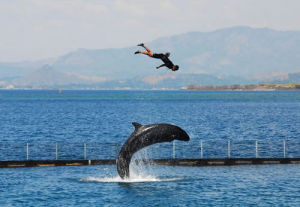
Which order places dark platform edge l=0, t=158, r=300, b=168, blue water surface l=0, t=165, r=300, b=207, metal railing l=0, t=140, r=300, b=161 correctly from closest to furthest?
blue water surface l=0, t=165, r=300, b=207 → dark platform edge l=0, t=158, r=300, b=168 → metal railing l=0, t=140, r=300, b=161

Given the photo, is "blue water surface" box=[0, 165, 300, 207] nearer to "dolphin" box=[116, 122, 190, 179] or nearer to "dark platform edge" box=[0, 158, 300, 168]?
"dark platform edge" box=[0, 158, 300, 168]

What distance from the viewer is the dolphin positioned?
120 ft

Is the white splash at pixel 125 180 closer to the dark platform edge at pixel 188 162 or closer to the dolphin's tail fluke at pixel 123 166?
the dolphin's tail fluke at pixel 123 166

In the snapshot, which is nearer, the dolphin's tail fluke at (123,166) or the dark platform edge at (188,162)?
the dolphin's tail fluke at (123,166)

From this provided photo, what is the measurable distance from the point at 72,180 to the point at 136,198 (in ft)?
27.0

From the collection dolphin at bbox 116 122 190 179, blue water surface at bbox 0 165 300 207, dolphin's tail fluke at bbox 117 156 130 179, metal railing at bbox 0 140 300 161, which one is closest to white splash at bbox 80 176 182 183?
blue water surface at bbox 0 165 300 207

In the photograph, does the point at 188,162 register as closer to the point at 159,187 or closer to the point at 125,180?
the point at 125,180

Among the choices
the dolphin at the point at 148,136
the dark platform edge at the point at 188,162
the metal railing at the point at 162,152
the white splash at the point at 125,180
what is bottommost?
the metal railing at the point at 162,152

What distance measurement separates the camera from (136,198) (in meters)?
37.8

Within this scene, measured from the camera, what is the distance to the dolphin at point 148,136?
3654 centimetres

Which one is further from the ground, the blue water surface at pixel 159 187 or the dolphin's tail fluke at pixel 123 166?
the dolphin's tail fluke at pixel 123 166

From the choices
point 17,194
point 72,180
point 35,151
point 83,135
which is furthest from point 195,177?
point 83,135

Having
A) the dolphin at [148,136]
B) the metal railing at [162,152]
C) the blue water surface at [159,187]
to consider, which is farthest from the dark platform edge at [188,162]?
the metal railing at [162,152]

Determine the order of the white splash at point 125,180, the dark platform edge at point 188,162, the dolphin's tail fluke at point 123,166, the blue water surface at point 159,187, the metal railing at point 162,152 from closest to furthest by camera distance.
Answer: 1. the blue water surface at point 159,187
2. the dolphin's tail fluke at point 123,166
3. the white splash at point 125,180
4. the dark platform edge at point 188,162
5. the metal railing at point 162,152
